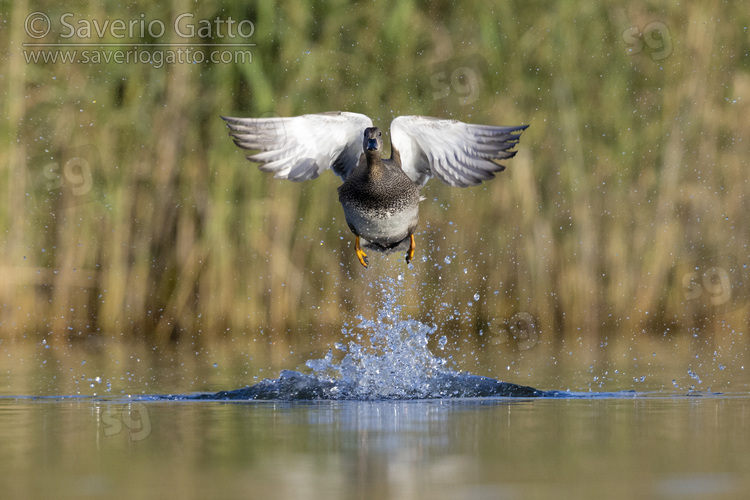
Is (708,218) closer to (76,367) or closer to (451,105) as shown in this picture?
(451,105)

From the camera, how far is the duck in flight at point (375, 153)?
7035 millimetres

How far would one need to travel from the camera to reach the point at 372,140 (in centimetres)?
694

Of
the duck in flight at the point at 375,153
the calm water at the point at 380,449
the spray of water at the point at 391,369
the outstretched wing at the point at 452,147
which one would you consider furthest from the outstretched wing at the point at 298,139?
the calm water at the point at 380,449

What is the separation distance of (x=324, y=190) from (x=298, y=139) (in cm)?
279

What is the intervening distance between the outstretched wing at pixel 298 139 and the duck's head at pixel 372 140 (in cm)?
9

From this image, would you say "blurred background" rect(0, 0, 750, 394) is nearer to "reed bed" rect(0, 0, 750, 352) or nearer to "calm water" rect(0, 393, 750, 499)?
"reed bed" rect(0, 0, 750, 352)

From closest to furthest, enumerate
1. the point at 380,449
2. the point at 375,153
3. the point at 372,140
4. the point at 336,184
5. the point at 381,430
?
the point at 380,449 < the point at 381,430 < the point at 372,140 < the point at 375,153 < the point at 336,184

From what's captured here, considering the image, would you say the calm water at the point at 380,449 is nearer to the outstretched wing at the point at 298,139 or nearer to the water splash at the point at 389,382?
the water splash at the point at 389,382

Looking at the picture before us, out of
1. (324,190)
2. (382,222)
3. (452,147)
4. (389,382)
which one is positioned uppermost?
(452,147)

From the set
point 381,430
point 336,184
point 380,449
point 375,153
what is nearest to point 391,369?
point 375,153

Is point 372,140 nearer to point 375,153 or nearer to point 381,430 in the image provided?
point 375,153

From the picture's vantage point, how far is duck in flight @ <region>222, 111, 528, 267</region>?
704 centimetres


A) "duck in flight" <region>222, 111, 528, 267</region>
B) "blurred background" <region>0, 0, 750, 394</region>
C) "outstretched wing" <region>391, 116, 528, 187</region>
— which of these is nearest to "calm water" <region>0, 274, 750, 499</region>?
"duck in flight" <region>222, 111, 528, 267</region>

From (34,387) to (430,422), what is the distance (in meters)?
2.61
